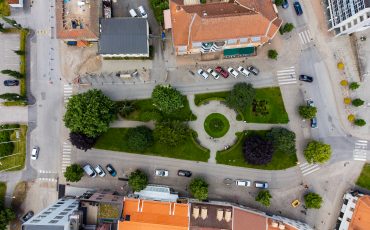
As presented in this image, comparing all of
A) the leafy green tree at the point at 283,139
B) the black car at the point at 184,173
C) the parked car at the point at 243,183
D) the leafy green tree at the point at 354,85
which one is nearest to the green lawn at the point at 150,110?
the black car at the point at 184,173

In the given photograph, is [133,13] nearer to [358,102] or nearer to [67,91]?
[67,91]

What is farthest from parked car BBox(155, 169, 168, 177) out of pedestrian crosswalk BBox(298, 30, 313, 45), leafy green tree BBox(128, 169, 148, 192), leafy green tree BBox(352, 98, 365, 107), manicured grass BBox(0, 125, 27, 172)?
leafy green tree BBox(352, 98, 365, 107)

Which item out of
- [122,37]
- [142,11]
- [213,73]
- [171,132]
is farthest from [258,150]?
[142,11]

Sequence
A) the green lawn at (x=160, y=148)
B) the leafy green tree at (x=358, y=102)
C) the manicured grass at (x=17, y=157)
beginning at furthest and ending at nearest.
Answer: the green lawn at (x=160, y=148)
the manicured grass at (x=17, y=157)
the leafy green tree at (x=358, y=102)

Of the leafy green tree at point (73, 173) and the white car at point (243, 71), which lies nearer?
the leafy green tree at point (73, 173)

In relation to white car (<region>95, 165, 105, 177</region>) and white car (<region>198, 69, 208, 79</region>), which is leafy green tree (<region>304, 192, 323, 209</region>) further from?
white car (<region>95, 165, 105, 177</region>)

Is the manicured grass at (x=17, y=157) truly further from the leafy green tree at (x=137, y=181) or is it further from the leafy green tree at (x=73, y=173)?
the leafy green tree at (x=137, y=181)
